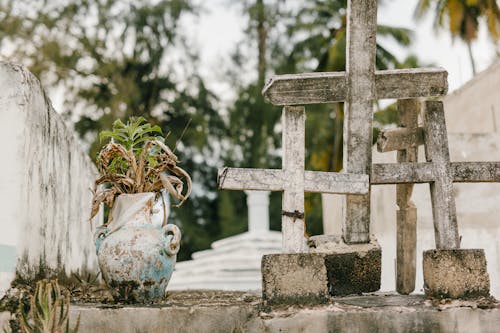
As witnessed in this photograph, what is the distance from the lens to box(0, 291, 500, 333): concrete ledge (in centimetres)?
269

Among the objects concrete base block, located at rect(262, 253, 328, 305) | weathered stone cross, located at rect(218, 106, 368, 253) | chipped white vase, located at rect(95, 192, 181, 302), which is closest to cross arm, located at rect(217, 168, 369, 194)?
weathered stone cross, located at rect(218, 106, 368, 253)

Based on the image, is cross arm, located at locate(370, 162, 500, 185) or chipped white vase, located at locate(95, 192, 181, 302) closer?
chipped white vase, located at locate(95, 192, 181, 302)

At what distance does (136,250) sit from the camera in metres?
3.02

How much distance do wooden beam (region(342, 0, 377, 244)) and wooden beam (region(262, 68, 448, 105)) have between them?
0.06 meters

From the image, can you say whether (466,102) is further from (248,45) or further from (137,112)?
(248,45)

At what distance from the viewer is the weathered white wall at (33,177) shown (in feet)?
9.90

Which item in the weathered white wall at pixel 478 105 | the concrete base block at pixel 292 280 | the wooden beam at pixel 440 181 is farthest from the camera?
the weathered white wall at pixel 478 105

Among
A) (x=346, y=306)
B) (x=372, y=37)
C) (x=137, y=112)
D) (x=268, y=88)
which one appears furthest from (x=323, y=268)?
(x=137, y=112)

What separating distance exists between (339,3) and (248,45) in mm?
3288

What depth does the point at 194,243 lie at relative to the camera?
18.5 m

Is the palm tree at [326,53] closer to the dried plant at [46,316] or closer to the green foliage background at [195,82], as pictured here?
the green foliage background at [195,82]

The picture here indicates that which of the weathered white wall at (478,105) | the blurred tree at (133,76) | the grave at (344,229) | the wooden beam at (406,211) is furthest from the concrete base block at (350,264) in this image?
the blurred tree at (133,76)

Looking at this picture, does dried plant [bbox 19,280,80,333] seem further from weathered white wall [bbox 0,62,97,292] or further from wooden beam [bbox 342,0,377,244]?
wooden beam [bbox 342,0,377,244]

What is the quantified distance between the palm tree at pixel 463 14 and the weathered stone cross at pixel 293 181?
685 inches
